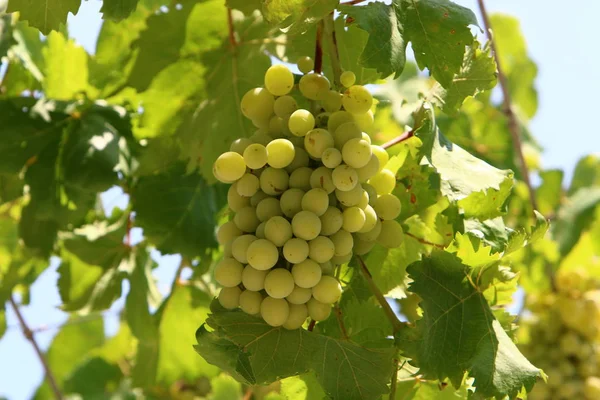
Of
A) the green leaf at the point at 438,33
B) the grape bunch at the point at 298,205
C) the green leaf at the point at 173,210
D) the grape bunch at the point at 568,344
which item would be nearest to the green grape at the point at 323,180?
the grape bunch at the point at 298,205

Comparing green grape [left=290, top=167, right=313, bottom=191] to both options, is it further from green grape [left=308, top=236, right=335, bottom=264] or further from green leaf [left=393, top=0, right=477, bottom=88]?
green leaf [left=393, top=0, right=477, bottom=88]

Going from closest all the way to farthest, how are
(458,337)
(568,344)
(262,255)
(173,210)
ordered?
(262,255) → (458,337) → (173,210) → (568,344)

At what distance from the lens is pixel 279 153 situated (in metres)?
0.90

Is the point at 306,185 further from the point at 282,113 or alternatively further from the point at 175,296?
the point at 175,296

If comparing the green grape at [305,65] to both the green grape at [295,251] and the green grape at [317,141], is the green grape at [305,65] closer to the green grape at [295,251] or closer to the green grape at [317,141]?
the green grape at [317,141]

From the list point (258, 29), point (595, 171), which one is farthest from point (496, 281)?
point (595, 171)

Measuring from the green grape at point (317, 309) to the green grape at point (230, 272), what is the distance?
0.32 feet

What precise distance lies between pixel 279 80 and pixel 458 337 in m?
0.43

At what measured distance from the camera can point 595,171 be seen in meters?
2.81

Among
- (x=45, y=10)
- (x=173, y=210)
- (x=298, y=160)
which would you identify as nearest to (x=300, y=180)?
(x=298, y=160)

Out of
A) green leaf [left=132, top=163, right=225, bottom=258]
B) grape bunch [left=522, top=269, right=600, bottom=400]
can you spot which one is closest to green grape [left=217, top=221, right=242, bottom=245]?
green leaf [left=132, top=163, right=225, bottom=258]

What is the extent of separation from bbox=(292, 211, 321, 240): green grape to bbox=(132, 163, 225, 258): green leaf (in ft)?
2.05

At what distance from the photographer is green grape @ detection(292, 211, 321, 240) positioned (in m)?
0.86

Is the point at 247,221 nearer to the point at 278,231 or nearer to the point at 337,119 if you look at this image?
the point at 278,231
